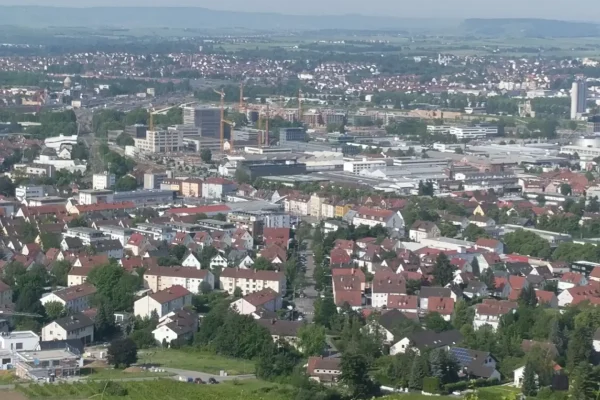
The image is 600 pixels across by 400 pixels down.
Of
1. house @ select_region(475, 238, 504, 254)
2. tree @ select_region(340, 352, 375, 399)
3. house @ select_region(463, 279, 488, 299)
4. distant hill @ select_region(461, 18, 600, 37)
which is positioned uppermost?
tree @ select_region(340, 352, 375, 399)

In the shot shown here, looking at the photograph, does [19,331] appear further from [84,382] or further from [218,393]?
[218,393]

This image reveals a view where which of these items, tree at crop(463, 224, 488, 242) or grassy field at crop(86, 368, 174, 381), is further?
tree at crop(463, 224, 488, 242)

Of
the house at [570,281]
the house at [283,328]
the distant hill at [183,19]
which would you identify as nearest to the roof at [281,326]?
the house at [283,328]

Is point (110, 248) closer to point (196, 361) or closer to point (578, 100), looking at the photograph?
point (196, 361)

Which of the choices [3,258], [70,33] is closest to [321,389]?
[3,258]

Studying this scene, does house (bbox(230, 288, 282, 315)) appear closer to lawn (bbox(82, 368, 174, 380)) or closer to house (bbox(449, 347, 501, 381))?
lawn (bbox(82, 368, 174, 380))

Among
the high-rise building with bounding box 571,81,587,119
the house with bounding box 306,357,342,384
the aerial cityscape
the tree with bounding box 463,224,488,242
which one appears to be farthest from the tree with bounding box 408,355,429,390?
the high-rise building with bounding box 571,81,587,119
